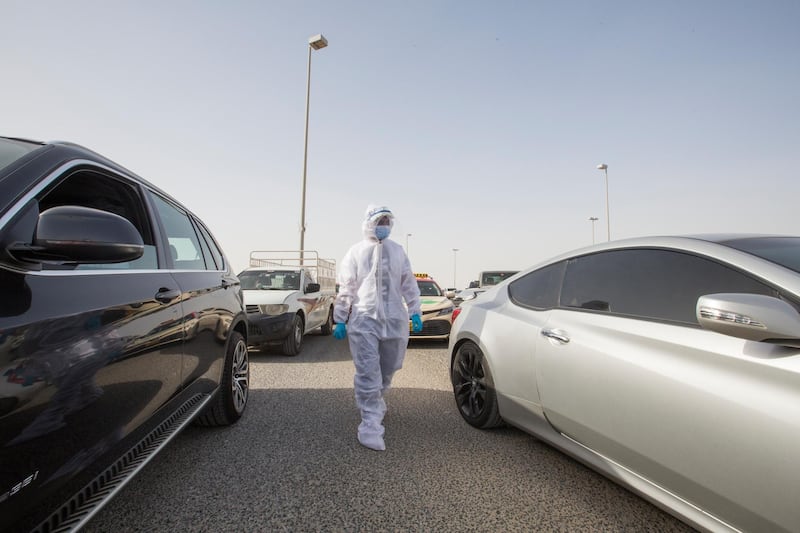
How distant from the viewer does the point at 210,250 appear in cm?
361

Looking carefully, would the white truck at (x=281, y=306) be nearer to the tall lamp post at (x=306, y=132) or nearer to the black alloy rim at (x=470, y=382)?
the black alloy rim at (x=470, y=382)

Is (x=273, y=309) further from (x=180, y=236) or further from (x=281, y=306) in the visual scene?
(x=180, y=236)

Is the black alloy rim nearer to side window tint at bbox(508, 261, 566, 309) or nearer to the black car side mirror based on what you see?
side window tint at bbox(508, 261, 566, 309)

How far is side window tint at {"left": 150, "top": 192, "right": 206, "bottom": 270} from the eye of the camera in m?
2.66

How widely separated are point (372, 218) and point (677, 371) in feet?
8.10

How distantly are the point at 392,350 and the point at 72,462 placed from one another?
240 centimetres

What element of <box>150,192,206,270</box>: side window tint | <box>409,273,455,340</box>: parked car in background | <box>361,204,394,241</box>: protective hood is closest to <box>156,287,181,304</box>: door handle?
<box>150,192,206,270</box>: side window tint

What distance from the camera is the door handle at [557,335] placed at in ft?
7.74

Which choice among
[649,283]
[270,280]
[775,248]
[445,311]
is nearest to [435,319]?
[445,311]

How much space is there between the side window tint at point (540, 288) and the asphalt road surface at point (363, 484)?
1.07 metres

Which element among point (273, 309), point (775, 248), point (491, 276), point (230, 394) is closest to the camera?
point (775, 248)

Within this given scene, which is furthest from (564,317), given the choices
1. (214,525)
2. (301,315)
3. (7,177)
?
(301,315)

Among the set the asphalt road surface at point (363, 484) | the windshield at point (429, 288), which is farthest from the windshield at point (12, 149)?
the windshield at point (429, 288)

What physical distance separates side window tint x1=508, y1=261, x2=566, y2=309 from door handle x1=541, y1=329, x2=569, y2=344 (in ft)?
0.86
